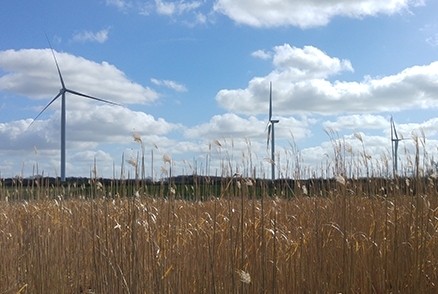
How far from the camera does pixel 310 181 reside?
23.2 ft

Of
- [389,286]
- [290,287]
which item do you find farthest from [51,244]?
[389,286]

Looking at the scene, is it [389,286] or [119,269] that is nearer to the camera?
[119,269]

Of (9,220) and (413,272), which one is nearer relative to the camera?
(413,272)

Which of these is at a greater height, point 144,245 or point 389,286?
point 144,245

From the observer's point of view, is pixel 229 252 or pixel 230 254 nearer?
pixel 230 254

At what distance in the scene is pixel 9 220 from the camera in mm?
7129

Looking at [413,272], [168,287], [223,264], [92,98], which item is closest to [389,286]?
[413,272]

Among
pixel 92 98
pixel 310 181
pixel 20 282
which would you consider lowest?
pixel 20 282

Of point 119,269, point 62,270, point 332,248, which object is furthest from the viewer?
point 62,270

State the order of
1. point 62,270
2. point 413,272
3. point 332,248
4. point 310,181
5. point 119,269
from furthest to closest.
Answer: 1. point 310,181
2. point 62,270
3. point 332,248
4. point 413,272
5. point 119,269

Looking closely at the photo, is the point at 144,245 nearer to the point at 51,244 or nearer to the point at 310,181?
the point at 51,244

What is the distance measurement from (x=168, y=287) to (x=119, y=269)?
1.33ft

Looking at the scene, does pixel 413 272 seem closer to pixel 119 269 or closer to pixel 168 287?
pixel 168 287

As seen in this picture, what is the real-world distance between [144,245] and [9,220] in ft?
12.9
